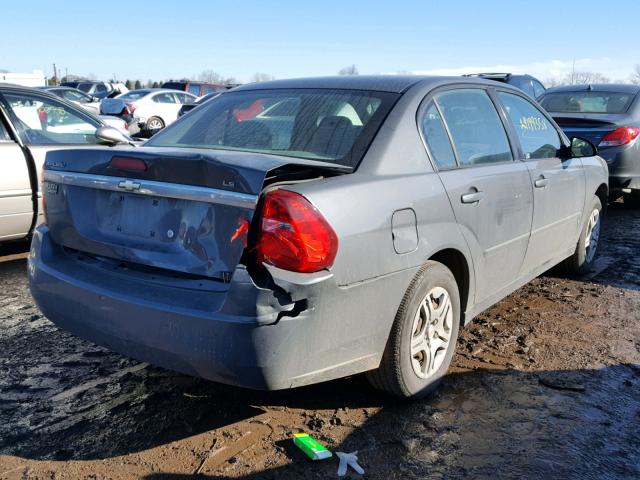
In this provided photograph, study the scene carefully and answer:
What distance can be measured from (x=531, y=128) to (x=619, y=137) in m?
4.18

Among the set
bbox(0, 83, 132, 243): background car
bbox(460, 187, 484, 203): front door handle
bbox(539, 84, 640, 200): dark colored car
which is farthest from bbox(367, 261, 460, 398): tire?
bbox(539, 84, 640, 200): dark colored car

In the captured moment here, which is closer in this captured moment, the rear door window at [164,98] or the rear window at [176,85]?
the rear door window at [164,98]

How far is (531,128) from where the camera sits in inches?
176

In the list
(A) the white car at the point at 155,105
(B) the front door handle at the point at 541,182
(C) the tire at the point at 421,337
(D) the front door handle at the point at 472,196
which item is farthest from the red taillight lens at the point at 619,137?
(A) the white car at the point at 155,105

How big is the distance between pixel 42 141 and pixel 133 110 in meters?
14.3

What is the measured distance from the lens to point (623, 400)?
3.28 meters

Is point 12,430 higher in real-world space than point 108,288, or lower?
lower

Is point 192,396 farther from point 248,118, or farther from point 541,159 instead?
point 541,159

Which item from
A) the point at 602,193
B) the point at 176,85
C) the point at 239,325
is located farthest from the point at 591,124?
the point at 176,85

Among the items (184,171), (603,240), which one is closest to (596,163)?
(603,240)

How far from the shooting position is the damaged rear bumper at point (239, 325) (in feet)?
7.95

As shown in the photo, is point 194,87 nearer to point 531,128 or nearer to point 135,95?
point 135,95

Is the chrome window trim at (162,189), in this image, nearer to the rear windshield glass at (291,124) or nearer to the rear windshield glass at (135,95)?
the rear windshield glass at (291,124)

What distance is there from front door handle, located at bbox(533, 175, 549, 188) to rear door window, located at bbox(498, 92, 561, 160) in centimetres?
15
